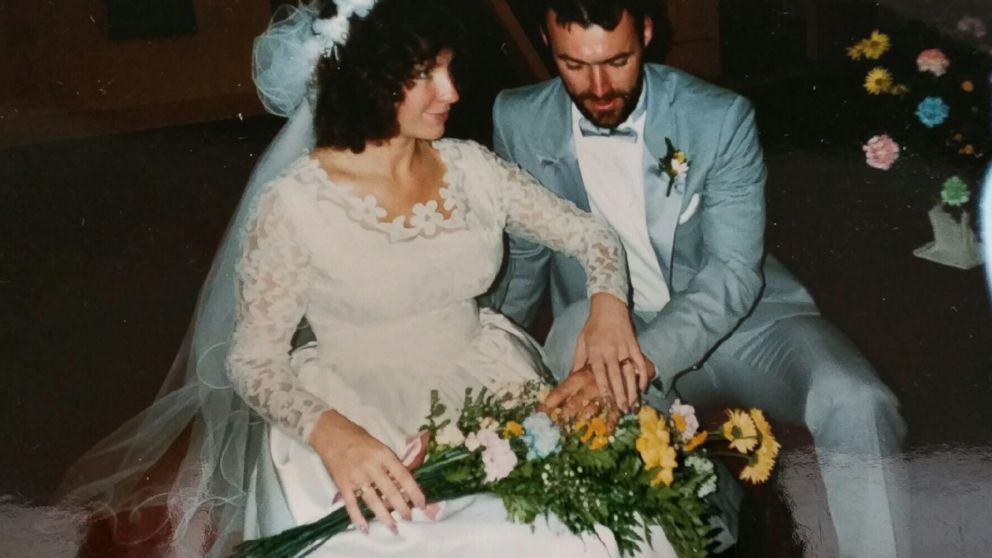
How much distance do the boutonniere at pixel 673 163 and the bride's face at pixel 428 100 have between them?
35 cm

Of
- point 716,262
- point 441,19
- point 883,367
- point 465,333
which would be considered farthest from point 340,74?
point 883,367

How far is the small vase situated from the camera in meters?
1.26

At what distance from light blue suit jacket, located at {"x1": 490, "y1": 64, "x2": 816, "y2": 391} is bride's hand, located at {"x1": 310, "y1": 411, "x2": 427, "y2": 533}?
0.37 m

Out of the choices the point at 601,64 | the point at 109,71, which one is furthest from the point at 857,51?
the point at 109,71

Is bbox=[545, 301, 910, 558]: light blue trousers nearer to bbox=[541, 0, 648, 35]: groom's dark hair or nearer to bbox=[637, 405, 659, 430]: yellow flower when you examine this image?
bbox=[637, 405, 659, 430]: yellow flower

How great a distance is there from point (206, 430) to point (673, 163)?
0.81m

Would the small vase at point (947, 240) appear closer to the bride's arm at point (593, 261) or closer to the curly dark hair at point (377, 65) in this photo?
the bride's arm at point (593, 261)

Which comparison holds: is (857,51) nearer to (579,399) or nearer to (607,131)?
(607,131)

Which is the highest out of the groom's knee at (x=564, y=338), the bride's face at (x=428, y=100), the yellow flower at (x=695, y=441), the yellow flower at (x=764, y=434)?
the bride's face at (x=428, y=100)

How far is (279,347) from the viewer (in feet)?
3.42

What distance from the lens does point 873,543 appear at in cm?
129

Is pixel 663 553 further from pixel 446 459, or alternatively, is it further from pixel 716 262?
pixel 716 262

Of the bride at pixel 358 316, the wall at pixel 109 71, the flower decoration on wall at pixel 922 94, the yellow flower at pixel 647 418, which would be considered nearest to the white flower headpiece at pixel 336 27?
the bride at pixel 358 316

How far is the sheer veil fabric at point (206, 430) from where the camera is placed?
110 cm
